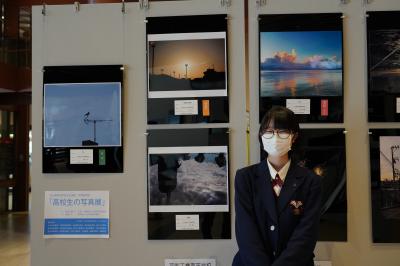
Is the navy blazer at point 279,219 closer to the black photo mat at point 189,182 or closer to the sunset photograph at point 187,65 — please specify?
the black photo mat at point 189,182

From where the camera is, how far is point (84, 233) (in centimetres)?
252

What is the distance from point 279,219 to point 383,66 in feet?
4.45

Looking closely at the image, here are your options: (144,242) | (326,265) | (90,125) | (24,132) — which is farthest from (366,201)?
(24,132)

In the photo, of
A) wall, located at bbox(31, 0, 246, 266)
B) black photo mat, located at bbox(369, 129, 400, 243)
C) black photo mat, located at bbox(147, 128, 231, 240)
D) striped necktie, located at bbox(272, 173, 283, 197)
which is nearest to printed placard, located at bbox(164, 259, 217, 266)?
wall, located at bbox(31, 0, 246, 266)

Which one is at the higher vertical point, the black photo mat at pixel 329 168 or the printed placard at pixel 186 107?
the printed placard at pixel 186 107

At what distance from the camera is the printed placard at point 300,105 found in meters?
Answer: 2.42

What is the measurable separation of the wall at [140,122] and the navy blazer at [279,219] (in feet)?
1.77

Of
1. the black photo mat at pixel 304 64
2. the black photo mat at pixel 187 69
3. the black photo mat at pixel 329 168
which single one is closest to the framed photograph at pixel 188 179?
the black photo mat at pixel 187 69

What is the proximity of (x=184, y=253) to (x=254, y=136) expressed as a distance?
3.09 feet

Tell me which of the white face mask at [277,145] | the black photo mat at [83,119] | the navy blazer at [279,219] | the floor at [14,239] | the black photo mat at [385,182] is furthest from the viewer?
the floor at [14,239]

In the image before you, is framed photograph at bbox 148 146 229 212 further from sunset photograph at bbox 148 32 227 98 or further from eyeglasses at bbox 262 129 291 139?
eyeglasses at bbox 262 129 291 139

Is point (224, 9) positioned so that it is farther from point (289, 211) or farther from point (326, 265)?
point (326, 265)

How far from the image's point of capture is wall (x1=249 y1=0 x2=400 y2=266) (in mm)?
2414

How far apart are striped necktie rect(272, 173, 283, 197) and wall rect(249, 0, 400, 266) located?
0.51 metres
